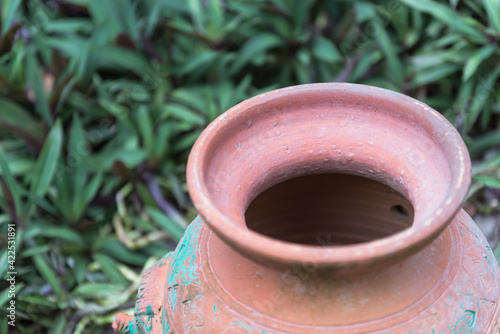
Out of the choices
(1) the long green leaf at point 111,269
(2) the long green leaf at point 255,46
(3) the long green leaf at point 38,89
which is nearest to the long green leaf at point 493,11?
(2) the long green leaf at point 255,46

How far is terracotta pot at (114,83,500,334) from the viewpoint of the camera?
40.1 inches

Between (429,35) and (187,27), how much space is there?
1279 millimetres

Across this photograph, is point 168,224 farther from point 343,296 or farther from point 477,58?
point 477,58

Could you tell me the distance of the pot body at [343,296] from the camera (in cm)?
105

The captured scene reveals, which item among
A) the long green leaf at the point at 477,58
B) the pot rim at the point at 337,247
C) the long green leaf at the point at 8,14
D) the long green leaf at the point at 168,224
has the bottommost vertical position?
the long green leaf at the point at 168,224

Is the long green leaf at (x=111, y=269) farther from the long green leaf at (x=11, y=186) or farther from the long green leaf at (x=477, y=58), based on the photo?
the long green leaf at (x=477, y=58)

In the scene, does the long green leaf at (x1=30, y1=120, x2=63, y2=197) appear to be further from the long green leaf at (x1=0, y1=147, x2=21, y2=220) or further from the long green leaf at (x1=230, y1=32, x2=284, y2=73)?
the long green leaf at (x1=230, y1=32, x2=284, y2=73)

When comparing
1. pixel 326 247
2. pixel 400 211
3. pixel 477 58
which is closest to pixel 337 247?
pixel 326 247

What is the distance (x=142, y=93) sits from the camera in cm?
285

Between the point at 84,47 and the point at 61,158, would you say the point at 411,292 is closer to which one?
the point at 61,158

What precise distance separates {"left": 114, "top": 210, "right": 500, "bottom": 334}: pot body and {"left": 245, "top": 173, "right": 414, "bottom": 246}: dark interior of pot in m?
0.27

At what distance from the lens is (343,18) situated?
3.11 meters

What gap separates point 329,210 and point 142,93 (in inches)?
60.4

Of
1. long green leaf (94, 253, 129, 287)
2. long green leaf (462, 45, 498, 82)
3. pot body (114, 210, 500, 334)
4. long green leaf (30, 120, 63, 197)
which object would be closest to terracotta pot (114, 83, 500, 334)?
pot body (114, 210, 500, 334)
